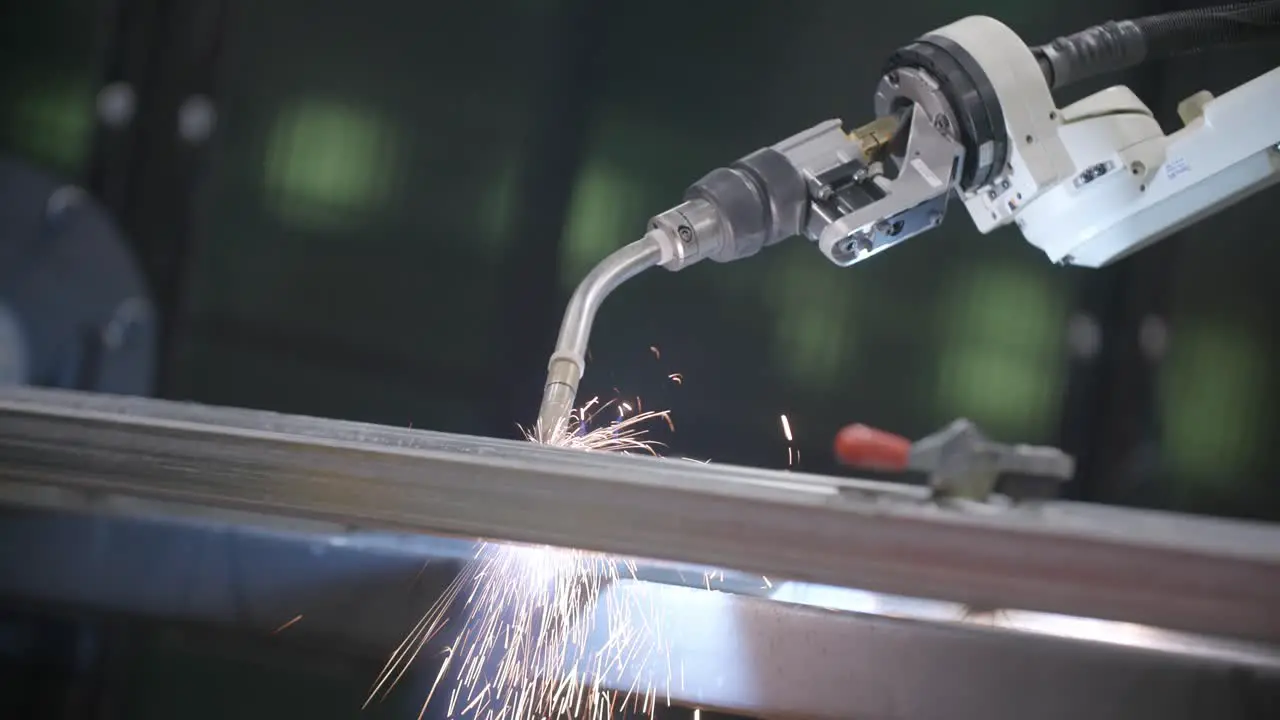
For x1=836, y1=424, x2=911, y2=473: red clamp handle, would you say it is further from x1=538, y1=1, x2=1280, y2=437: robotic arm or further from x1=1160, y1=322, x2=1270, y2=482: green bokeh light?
x1=1160, y1=322, x2=1270, y2=482: green bokeh light

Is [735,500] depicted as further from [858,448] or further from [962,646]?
[962,646]

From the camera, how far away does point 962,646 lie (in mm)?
824

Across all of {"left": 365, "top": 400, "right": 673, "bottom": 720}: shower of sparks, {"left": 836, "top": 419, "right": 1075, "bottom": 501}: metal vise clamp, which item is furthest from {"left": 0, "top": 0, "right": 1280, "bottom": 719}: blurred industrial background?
{"left": 836, "top": 419, "right": 1075, "bottom": 501}: metal vise clamp

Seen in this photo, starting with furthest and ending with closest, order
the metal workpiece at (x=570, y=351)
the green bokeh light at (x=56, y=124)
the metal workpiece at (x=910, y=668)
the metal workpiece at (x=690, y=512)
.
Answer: the green bokeh light at (x=56, y=124) → the metal workpiece at (x=570, y=351) → the metal workpiece at (x=910, y=668) → the metal workpiece at (x=690, y=512)

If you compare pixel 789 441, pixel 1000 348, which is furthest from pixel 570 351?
pixel 1000 348

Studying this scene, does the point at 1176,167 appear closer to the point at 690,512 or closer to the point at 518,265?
the point at 690,512

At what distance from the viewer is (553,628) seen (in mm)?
1000

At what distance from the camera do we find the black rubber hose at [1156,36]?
3.35 feet

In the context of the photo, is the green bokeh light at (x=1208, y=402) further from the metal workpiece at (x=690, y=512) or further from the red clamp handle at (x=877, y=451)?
the red clamp handle at (x=877, y=451)

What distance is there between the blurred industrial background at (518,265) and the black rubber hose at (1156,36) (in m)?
0.77

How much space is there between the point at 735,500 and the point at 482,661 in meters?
0.52

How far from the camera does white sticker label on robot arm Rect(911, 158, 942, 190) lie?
980 mm

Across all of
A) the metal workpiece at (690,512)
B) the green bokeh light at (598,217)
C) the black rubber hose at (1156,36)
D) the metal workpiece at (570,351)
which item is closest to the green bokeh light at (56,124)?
the green bokeh light at (598,217)

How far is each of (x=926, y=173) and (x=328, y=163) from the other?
1.27 m
